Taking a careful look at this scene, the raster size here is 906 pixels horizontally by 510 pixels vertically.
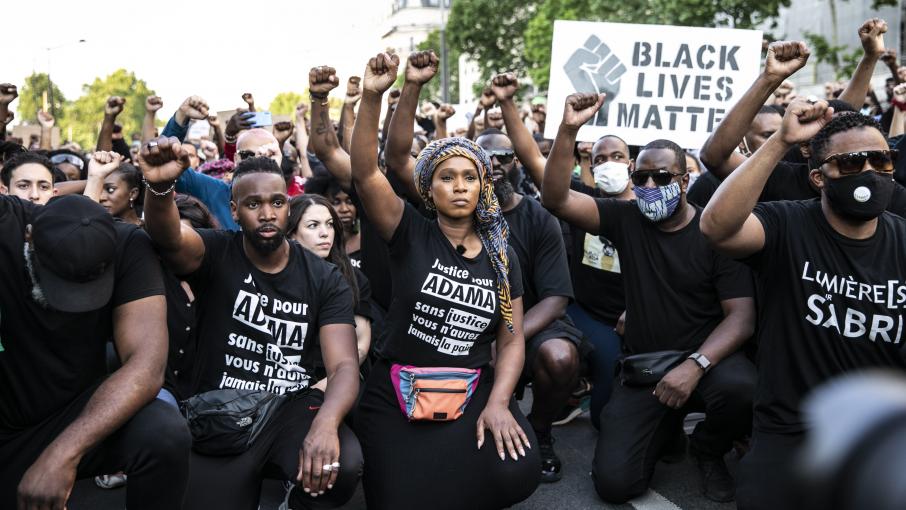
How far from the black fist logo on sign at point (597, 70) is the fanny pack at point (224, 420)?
407 cm

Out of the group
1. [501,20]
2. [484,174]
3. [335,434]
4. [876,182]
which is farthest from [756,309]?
[501,20]

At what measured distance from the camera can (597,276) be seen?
19.5 feet

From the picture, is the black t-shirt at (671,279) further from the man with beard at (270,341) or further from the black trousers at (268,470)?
the black trousers at (268,470)

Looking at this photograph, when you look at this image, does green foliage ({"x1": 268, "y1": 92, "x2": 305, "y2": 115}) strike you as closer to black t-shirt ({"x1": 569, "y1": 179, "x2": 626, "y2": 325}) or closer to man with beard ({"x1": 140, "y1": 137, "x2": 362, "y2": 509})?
black t-shirt ({"x1": 569, "y1": 179, "x2": 626, "y2": 325})

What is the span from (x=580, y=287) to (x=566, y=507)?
1.95 metres

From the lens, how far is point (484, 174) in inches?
169

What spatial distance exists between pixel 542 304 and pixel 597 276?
75cm

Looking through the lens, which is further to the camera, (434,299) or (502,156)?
(502,156)

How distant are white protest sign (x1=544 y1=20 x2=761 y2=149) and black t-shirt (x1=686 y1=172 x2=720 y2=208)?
3.87ft

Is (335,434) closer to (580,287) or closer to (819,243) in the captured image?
(819,243)

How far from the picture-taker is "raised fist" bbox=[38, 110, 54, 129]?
27.8 feet

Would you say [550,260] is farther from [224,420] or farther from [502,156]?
[224,420]

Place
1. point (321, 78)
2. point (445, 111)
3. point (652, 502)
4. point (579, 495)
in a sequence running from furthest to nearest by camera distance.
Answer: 1. point (445, 111)
2. point (321, 78)
3. point (579, 495)
4. point (652, 502)

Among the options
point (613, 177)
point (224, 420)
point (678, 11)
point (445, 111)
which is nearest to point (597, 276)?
point (613, 177)
